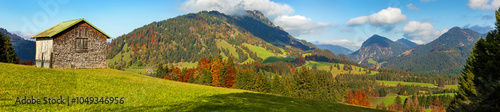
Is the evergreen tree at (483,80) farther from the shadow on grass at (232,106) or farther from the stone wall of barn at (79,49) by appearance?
the stone wall of barn at (79,49)

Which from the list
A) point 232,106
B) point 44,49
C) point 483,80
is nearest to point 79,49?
point 44,49

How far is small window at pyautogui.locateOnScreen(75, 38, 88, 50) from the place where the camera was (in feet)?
155

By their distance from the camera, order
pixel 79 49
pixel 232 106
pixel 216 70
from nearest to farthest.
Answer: pixel 232 106 < pixel 79 49 < pixel 216 70

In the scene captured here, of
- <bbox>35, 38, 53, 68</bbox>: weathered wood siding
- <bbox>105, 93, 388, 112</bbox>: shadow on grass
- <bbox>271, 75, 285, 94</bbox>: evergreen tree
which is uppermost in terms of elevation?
<bbox>35, 38, 53, 68</bbox>: weathered wood siding

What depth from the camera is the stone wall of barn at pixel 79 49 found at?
4450cm

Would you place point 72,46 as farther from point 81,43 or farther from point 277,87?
point 277,87

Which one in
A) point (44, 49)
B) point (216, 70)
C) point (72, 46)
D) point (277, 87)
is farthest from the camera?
point (277, 87)

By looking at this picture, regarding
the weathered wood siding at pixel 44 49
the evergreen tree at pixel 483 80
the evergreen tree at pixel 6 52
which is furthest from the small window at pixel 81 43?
the evergreen tree at pixel 483 80

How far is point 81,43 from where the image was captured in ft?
157

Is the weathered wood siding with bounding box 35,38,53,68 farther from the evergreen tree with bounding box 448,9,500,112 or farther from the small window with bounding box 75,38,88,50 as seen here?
the evergreen tree with bounding box 448,9,500,112

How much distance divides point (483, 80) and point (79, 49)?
72.0 m

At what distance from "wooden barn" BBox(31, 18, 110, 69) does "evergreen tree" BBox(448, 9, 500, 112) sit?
7020 cm

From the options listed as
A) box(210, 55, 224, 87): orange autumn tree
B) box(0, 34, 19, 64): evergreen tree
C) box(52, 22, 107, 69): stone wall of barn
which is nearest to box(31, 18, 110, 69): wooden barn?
box(52, 22, 107, 69): stone wall of barn

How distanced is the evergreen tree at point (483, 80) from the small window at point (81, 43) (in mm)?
70475
